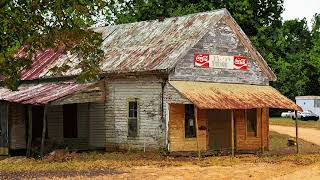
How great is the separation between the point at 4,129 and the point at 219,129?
31.2 feet

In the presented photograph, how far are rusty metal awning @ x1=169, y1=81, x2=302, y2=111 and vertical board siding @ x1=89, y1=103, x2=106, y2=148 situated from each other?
4480mm

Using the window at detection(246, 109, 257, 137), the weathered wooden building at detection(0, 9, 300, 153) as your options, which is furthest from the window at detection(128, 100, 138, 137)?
the window at detection(246, 109, 257, 137)

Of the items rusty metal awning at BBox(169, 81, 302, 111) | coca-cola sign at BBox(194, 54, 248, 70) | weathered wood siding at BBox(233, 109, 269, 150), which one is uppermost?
coca-cola sign at BBox(194, 54, 248, 70)

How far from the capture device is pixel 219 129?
2792 cm

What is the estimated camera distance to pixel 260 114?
29.4m

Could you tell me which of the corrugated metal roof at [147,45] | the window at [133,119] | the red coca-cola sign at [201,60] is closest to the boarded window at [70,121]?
the corrugated metal roof at [147,45]

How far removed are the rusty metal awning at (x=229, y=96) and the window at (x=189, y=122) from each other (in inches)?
44.5

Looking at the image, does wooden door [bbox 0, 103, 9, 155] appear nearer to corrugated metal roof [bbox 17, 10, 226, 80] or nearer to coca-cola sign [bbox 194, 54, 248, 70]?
corrugated metal roof [bbox 17, 10, 226, 80]

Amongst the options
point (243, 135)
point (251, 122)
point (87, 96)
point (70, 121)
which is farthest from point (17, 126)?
point (251, 122)

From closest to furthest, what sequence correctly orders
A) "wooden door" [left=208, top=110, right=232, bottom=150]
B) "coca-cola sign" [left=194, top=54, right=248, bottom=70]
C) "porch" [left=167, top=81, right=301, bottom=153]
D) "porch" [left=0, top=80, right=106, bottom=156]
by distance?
"porch" [left=167, top=81, right=301, bottom=153] → "porch" [left=0, top=80, right=106, bottom=156] → "coca-cola sign" [left=194, top=54, right=248, bottom=70] → "wooden door" [left=208, top=110, right=232, bottom=150]

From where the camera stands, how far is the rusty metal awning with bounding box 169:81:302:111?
24641mm

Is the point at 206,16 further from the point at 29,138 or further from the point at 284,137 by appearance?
the point at 284,137

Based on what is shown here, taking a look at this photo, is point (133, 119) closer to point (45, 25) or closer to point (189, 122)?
point (189, 122)

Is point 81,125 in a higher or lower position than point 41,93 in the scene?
lower
